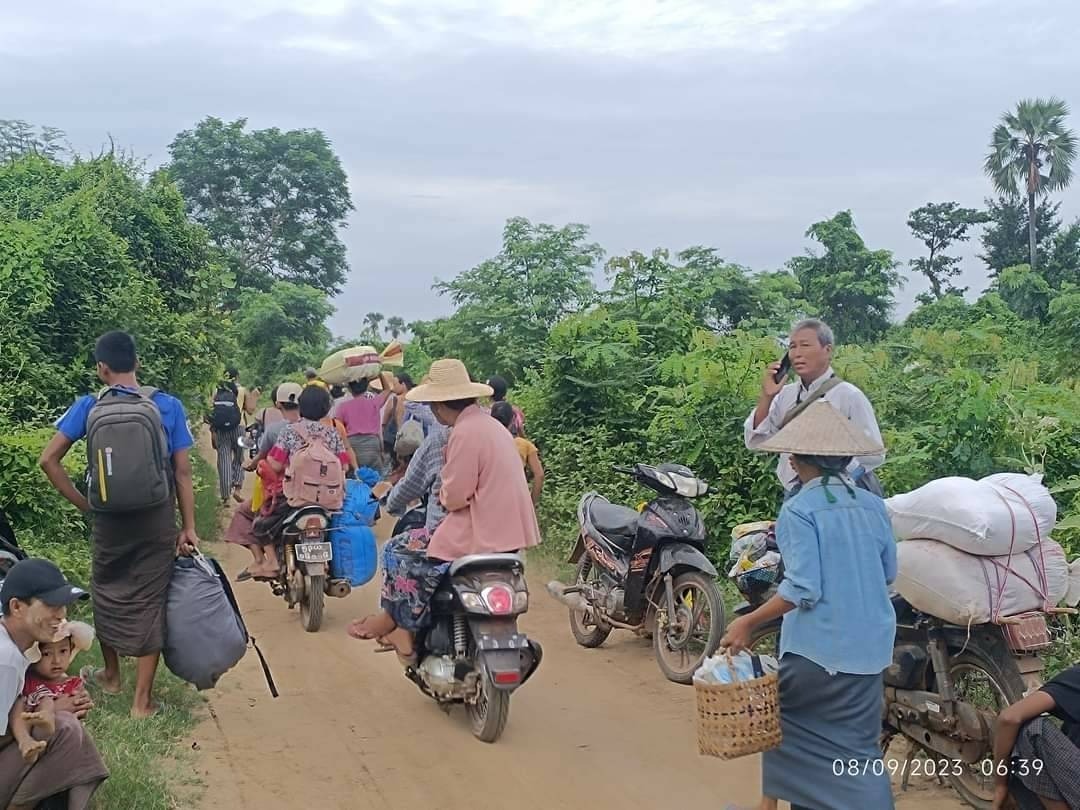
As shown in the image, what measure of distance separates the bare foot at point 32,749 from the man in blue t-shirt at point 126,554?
1665 mm

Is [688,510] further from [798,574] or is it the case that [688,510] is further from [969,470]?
[798,574]

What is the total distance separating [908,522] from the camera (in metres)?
4.40

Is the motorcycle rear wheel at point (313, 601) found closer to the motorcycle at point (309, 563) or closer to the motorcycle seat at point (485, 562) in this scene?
the motorcycle at point (309, 563)

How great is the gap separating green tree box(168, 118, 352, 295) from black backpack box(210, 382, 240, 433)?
788 inches

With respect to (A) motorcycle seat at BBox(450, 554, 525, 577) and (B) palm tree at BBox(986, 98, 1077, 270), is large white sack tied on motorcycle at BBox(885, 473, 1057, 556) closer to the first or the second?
(A) motorcycle seat at BBox(450, 554, 525, 577)

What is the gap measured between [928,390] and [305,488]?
480 cm

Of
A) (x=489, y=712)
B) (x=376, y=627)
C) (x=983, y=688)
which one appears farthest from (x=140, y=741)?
(x=983, y=688)

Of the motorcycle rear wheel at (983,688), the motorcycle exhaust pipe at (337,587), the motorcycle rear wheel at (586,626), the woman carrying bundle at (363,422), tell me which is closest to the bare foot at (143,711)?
the motorcycle exhaust pipe at (337,587)

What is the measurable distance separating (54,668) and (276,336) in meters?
20.2


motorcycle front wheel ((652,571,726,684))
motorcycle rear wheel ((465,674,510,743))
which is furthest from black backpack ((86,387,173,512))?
motorcycle front wheel ((652,571,726,684))

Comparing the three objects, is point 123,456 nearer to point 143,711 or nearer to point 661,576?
point 143,711

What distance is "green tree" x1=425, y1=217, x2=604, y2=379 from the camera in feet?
49.0

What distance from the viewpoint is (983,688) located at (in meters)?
4.48

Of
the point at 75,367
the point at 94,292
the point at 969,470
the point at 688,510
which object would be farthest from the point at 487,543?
the point at 94,292
